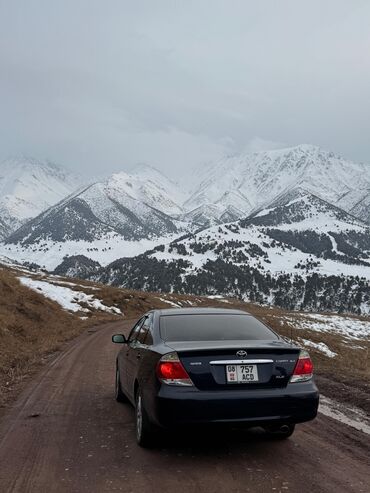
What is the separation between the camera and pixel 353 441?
23.8 ft

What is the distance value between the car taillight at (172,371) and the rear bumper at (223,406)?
0.27 ft

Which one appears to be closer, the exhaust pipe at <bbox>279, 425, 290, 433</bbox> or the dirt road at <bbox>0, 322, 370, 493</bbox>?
the dirt road at <bbox>0, 322, 370, 493</bbox>

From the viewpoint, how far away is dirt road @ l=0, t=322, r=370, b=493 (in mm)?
5737

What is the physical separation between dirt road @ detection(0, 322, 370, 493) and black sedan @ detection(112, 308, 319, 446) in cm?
42

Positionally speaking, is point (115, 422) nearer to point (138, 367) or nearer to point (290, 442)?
point (138, 367)

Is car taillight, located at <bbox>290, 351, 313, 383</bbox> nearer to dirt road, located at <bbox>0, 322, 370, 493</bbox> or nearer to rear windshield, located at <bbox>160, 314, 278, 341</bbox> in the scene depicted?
rear windshield, located at <bbox>160, 314, 278, 341</bbox>

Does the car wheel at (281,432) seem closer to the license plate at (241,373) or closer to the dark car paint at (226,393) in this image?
the dark car paint at (226,393)

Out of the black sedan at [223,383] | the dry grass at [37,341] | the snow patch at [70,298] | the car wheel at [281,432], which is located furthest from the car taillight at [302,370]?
the snow patch at [70,298]

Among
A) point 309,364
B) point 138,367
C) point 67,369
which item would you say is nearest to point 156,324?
point 138,367

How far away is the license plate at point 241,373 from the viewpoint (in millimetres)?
6414

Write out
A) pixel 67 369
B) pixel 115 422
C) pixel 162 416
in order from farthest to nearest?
pixel 67 369
pixel 115 422
pixel 162 416

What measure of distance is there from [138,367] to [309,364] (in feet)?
8.44

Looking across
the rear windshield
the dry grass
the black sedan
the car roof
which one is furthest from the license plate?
the dry grass

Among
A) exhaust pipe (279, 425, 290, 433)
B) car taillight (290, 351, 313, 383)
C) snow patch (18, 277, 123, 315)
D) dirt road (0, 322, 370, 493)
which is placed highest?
car taillight (290, 351, 313, 383)
